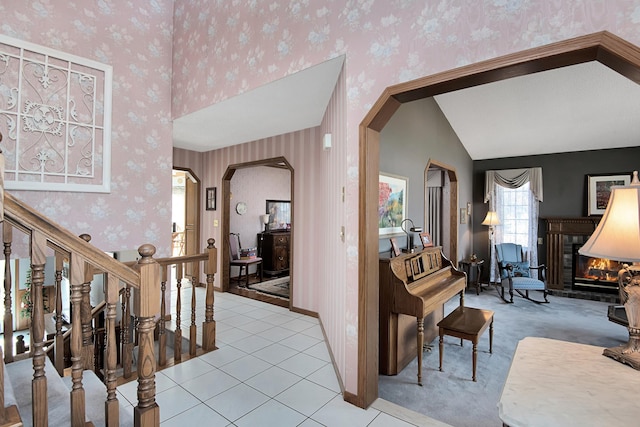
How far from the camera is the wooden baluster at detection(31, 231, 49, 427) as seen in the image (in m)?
1.27

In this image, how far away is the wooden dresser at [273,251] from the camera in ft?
22.8

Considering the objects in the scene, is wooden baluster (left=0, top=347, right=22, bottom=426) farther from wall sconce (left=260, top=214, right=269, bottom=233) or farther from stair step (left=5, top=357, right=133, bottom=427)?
wall sconce (left=260, top=214, right=269, bottom=233)

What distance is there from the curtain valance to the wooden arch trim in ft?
17.6

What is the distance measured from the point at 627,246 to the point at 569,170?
5.92m

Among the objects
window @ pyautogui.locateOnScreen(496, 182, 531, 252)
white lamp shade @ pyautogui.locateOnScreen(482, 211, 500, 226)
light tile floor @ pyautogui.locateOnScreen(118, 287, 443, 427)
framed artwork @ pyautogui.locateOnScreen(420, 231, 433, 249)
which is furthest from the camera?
window @ pyautogui.locateOnScreen(496, 182, 531, 252)

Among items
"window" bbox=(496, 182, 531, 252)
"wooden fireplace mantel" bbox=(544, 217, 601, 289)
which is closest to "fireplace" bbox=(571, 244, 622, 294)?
"wooden fireplace mantel" bbox=(544, 217, 601, 289)

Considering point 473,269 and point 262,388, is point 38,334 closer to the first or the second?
point 262,388

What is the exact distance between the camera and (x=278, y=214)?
7867 mm

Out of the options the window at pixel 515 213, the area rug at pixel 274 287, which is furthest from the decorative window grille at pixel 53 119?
the window at pixel 515 213

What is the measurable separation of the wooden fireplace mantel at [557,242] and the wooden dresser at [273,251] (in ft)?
17.1

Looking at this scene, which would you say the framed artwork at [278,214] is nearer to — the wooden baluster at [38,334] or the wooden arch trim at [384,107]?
the wooden arch trim at [384,107]

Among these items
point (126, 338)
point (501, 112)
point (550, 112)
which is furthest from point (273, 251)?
point (550, 112)

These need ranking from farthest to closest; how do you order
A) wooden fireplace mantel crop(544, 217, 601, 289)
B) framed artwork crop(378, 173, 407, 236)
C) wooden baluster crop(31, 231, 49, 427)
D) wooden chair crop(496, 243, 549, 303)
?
wooden fireplace mantel crop(544, 217, 601, 289)
wooden chair crop(496, 243, 549, 303)
framed artwork crop(378, 173, 407, 236)
wooden baluster crop(31, 231, 49, 427)

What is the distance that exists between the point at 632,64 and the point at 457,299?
484 cm
